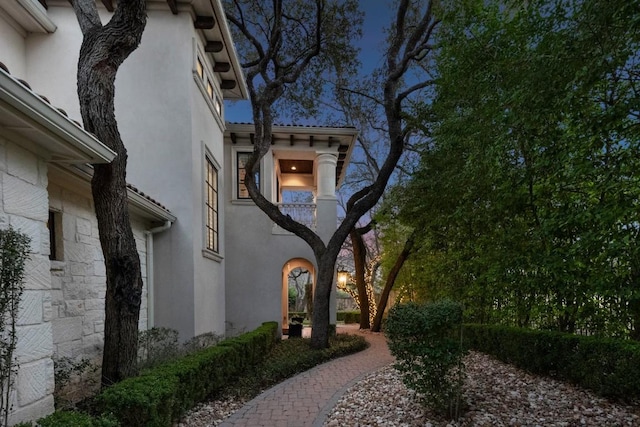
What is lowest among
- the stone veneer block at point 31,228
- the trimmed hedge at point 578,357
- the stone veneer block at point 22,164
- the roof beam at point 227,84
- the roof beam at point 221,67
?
the trimmed hedge at point 578,357

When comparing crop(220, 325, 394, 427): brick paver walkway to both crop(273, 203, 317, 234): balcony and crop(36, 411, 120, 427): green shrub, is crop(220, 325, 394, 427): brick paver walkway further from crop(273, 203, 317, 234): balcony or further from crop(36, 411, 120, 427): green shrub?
crop(273, 203, 317, 234): balcony

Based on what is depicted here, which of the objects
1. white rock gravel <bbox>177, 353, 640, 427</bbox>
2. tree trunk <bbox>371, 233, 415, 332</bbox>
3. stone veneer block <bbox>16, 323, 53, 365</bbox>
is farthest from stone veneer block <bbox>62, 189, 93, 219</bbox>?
tree trunk <bbox>371, 233, 415, 332</bbox>

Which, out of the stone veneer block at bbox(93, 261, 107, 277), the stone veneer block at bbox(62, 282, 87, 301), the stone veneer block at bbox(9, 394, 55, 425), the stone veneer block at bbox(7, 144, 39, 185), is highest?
the stone veneer block at bbox(7, 144, 39, 185)

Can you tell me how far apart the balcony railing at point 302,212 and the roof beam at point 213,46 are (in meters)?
4.36

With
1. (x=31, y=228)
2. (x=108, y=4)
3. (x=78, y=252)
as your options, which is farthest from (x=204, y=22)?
(x=31, y=228)

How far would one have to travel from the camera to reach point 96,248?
481 cm

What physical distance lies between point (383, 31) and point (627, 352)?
10768 millimetres

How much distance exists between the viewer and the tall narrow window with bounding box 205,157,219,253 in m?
8.45

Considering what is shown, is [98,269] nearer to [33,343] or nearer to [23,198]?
[33,343]

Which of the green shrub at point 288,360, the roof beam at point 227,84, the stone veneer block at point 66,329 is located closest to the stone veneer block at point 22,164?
the stone veneer block at point 66,329

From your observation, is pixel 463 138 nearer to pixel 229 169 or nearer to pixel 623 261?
pixel 623 261

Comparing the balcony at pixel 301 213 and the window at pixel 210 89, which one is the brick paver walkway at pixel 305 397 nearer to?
the balcony at pixel 301 213

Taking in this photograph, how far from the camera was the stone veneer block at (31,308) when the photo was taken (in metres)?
2.66

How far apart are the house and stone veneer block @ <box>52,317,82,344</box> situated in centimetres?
2
